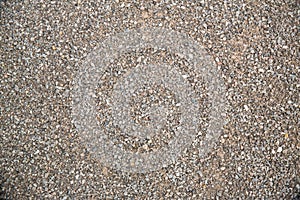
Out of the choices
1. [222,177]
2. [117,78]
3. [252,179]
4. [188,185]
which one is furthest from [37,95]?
[252,179]

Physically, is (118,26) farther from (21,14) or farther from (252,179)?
(252,179)

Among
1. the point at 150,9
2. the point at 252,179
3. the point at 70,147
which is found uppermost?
the point at 150,9

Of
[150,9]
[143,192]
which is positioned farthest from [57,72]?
[143,192]

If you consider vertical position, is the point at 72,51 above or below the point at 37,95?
above

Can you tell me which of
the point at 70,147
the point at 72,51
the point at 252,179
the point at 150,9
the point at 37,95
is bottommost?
the point at 252,179

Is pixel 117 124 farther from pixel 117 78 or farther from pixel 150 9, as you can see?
pixel 150 9

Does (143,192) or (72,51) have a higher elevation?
(72,51)
